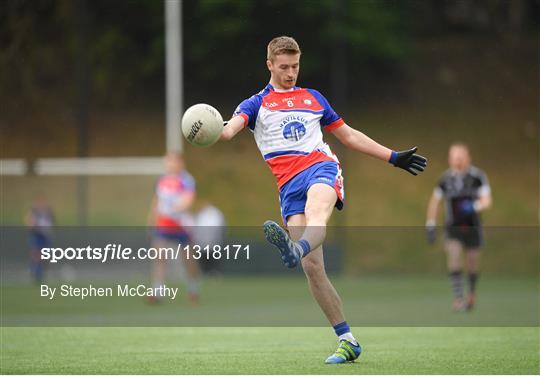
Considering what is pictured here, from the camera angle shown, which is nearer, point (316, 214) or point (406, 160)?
point (316, 214)

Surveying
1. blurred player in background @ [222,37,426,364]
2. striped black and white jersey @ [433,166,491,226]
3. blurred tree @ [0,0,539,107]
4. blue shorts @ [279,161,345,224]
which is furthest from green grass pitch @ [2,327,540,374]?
blurred tree @ [0,0,539,107]

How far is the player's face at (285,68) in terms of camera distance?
24.1ft

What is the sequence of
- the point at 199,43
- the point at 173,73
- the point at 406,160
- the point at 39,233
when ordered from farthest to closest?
the point at 199,43, the point at 173,73, the point at 39,233, the point at 406,160

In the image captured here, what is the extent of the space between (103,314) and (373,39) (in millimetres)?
14522

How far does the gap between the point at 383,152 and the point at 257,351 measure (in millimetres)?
2019

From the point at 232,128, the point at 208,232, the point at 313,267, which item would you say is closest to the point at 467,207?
the point at 313,267

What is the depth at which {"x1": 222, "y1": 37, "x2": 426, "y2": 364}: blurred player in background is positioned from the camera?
732 centimetres

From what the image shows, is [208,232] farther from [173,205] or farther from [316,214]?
[316,214]

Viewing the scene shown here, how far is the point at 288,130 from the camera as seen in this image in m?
7.44

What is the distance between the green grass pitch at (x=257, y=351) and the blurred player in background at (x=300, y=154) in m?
0.51

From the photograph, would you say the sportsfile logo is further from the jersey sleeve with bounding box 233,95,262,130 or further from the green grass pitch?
the green grass pitch

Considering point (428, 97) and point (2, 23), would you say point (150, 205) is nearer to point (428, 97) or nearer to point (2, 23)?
point (2, 23)

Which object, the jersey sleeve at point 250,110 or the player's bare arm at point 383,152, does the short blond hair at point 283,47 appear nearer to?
the jersey sleeve at point 250,110

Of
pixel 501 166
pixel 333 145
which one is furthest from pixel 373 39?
pixel 501 166
